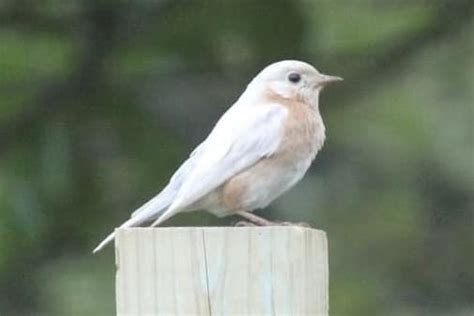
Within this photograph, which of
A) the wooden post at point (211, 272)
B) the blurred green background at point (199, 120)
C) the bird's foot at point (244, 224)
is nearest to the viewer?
the wooden post at point (211, 272)

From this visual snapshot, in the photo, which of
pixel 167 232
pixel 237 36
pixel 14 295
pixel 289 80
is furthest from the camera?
pixel 14 295

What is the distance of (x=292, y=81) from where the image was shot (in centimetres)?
684

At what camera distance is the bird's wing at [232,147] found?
19.3ft

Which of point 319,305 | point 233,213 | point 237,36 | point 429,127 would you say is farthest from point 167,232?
point 429,127

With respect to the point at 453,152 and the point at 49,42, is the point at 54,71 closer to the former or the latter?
the point at 49,42

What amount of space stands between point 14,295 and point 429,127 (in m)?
2.17

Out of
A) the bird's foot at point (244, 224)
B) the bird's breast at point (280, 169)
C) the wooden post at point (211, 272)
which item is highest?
the bird's breast at point (280, 169)

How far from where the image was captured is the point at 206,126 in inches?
396

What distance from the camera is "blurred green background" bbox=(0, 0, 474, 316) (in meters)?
9.75

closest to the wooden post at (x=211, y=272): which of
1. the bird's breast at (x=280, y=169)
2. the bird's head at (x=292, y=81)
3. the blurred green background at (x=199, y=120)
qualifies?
the bird's breast at (x=280, y=169)

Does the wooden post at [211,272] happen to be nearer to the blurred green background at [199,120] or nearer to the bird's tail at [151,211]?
the bird's tail at [151,211]

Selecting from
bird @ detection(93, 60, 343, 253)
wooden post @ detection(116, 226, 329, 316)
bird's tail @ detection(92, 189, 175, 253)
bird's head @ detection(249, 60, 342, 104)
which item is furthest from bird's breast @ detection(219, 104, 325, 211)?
wooden post @ detection(116, 226, 329, 316)

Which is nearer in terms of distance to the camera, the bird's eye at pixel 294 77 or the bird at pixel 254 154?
the bird at pixel 254 154

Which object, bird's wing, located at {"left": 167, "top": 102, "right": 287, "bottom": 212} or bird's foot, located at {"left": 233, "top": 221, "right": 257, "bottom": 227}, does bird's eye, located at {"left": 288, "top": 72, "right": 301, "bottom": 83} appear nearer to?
bird's wing, located at {"left": 167, "top": 102, "right": 287, "bottom": 212}
